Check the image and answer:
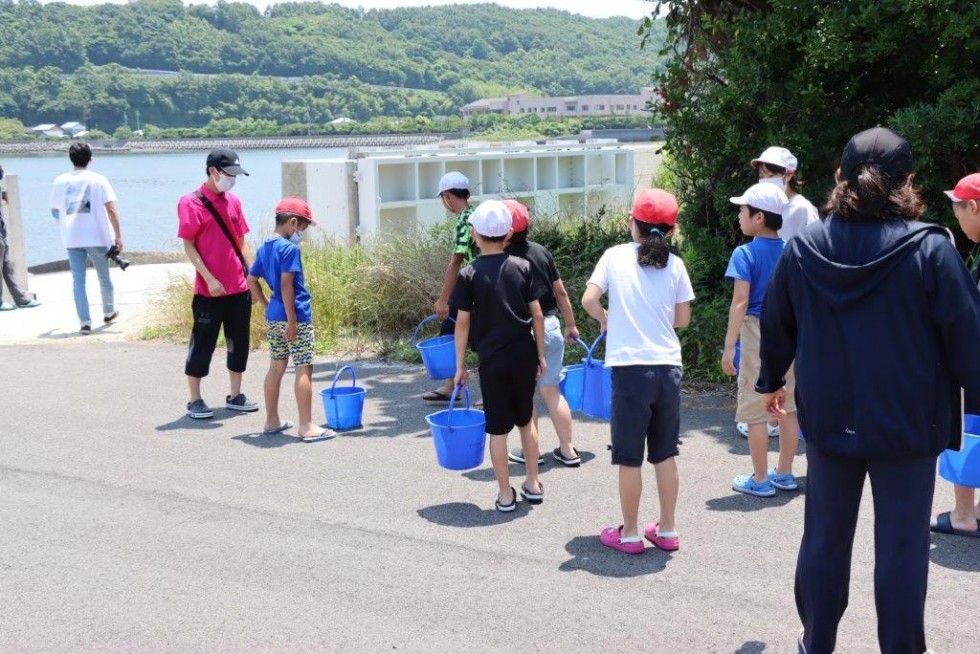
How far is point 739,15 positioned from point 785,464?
4771 millimetres

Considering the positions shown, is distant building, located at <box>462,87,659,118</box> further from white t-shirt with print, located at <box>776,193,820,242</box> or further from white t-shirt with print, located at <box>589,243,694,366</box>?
white t-shirt with print, located at <box>589,243,694,366</box>

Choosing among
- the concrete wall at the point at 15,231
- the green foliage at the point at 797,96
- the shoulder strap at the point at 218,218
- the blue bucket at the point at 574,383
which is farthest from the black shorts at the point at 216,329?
the concrete wall at the point at 15,231

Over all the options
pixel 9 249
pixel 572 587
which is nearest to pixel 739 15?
pixel 572 587

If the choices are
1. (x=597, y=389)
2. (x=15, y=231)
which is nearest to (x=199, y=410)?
(x=597, y=389)

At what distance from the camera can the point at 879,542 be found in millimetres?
3678

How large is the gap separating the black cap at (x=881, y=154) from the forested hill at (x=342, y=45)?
6030 centimetres

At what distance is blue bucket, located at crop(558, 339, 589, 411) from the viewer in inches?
270

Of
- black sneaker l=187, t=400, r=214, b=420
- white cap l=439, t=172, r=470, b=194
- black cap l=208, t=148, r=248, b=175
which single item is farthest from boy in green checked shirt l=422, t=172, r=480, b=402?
black sneaker l=187, t=400, r=214, b=420

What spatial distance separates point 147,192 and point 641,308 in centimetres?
3080

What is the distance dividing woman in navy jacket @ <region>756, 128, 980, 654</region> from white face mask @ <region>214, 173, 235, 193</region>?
16.8 feet

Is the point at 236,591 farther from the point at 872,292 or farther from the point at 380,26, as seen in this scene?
the point at 380,26

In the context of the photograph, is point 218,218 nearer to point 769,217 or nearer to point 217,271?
point 217,271

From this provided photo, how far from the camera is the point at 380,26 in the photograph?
276 ft

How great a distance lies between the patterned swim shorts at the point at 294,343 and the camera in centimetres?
736
